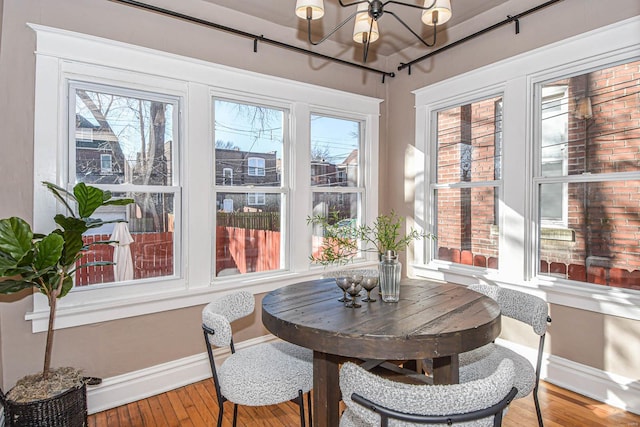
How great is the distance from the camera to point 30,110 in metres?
2.23

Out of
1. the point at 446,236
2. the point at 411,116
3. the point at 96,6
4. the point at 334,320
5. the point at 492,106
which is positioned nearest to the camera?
the point at 334,320

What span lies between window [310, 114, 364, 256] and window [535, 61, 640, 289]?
67.7 inches

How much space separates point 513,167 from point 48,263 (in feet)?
10.5

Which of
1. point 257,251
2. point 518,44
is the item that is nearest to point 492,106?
point 518,44

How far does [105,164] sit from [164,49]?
96 centimetres

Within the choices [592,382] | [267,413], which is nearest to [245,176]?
[267,413]

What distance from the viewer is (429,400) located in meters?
1.06

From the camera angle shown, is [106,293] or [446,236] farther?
[446,236]

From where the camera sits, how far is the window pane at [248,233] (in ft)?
9.89

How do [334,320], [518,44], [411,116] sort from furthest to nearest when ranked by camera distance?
[411,116] < [518,44] < [334,320]

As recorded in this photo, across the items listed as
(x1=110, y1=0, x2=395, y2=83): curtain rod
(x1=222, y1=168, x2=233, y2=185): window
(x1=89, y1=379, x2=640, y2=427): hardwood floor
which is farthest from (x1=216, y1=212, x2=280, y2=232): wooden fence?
(x1=110, y1=0, x2=395, y2=83): curtain rod

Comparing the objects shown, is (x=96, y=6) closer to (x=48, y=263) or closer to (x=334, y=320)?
(x=48, y=263)

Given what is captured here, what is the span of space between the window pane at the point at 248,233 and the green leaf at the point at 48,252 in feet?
4.04

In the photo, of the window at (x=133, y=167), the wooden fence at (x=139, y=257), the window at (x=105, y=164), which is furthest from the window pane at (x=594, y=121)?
the window at (x=105, y=164)
